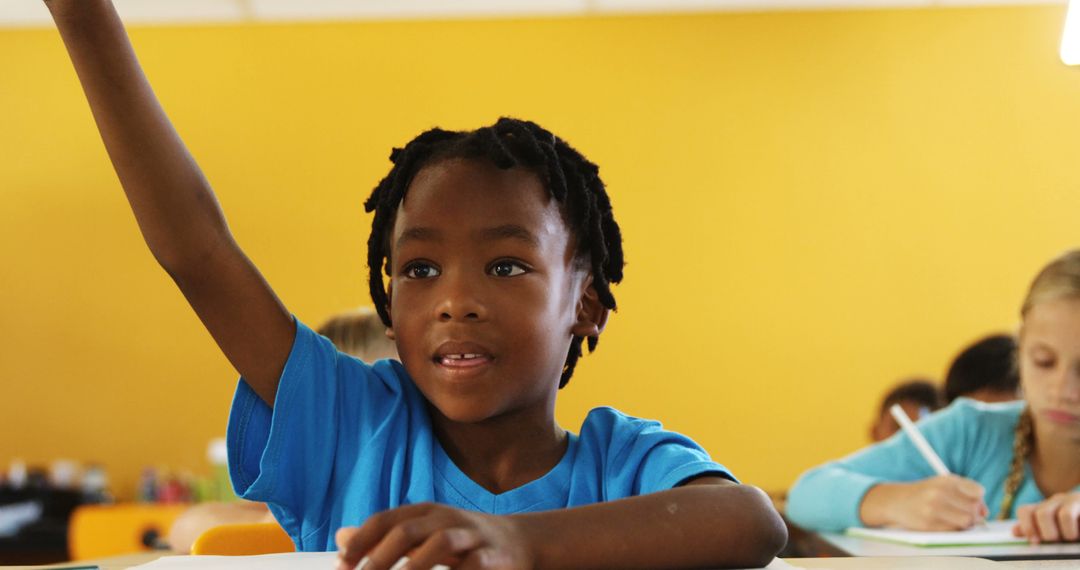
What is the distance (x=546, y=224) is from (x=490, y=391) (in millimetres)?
142

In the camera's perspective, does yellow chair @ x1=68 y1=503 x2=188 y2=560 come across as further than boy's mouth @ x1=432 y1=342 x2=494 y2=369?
Yes

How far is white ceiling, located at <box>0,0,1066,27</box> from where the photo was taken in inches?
152

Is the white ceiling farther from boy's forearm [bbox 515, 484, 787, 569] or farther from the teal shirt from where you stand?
boy's forearm [bbox 515, 484, 787, 569]

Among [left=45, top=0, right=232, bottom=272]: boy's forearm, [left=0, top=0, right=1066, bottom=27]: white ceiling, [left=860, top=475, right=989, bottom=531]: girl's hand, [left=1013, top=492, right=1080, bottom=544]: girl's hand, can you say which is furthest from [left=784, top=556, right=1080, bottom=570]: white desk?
[left=0, top=0, right=1066, bottom=27]: white ceiling

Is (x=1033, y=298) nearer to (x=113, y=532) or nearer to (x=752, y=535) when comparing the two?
(x=752, y=535)

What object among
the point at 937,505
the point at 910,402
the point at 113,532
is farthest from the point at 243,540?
the point at 910,402

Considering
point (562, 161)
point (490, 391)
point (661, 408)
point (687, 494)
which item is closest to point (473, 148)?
point (562, 161)

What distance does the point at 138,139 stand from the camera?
0.79 m

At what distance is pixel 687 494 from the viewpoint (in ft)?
2.26

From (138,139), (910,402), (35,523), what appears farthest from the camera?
(35,523)

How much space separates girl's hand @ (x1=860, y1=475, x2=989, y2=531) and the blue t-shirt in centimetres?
74

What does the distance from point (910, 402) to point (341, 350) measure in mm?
1926

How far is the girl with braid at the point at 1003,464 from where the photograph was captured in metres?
1.49

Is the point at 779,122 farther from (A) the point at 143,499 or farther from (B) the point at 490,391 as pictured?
(B) the point at 490,391
